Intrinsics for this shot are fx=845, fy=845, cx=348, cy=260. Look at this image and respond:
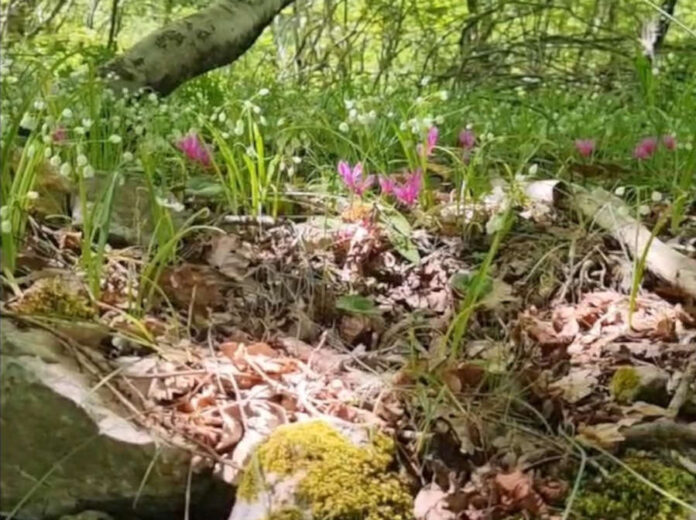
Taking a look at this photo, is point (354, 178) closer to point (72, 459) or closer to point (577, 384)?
point (577, 384)

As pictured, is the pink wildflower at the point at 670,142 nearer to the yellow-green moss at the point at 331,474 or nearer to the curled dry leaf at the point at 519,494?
the curled dry leaf at the point at 519,494

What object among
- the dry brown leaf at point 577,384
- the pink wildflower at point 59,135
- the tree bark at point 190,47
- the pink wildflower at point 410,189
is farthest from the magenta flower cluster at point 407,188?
the tree bark at point 190,47

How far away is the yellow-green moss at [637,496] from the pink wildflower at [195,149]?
62.5 inches

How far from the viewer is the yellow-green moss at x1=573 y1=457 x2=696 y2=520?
153cm

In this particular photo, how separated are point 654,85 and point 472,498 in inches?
123

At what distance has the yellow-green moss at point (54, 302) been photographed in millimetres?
1738

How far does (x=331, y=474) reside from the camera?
1506 mm

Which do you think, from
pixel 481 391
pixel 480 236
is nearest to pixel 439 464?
pixel 481 391

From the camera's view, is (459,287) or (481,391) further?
(459,287)

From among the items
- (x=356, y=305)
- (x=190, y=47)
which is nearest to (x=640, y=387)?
(x=356, y=305)

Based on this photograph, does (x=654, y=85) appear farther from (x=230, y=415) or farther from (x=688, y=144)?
(x=230, y=415)

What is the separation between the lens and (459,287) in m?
2.17

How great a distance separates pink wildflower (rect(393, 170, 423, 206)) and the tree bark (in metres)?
1.57

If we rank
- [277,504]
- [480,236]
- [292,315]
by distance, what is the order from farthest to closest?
[480,236], [292,315], [277,504]
